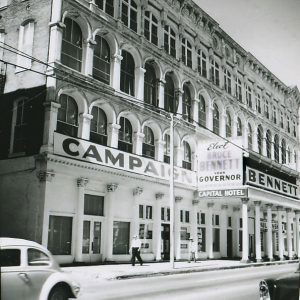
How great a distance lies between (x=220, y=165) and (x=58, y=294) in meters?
21.1

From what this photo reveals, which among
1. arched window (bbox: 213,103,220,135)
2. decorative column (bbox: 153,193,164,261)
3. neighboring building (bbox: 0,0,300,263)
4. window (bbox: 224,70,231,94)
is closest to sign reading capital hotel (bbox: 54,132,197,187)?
neighboring building (bbox: 0,0,300,263)

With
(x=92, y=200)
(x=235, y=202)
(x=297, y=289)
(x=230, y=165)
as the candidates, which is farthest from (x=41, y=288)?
(x=235, y=202)

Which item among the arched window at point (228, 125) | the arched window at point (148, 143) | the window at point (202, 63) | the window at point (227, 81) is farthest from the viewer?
→ the window at point (227, 81)

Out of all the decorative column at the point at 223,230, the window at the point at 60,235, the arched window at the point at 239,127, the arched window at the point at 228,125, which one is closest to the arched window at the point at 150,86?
the window at the point at 60,235

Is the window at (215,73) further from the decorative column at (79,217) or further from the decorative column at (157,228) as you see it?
the decorative column at (79,217)

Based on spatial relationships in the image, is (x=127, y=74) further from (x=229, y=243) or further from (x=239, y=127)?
(x=229, y=243)

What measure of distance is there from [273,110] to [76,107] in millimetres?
29948

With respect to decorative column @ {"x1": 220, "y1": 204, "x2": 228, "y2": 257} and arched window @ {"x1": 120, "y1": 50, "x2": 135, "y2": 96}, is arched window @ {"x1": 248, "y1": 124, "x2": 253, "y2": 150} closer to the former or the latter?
decorative column @ {"x1": 220, "y1": 204, "x2": 228, "y2": 257}

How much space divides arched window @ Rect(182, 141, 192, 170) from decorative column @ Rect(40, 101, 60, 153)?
12.4 metres

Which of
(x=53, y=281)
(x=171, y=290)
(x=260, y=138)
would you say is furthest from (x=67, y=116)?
(x=260, y=138)

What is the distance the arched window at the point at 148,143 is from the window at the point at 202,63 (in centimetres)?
845

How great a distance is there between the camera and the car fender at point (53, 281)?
8.15 meters

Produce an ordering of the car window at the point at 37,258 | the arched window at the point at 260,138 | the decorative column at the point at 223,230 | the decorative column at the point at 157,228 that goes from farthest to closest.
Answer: the arched window at the point at 260,138 < the decorative column at the point at 223,230 < the decorative column at the point at 157,228 < the car window at the point at 37,258

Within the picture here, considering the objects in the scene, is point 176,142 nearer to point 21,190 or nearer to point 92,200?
point 92,200
